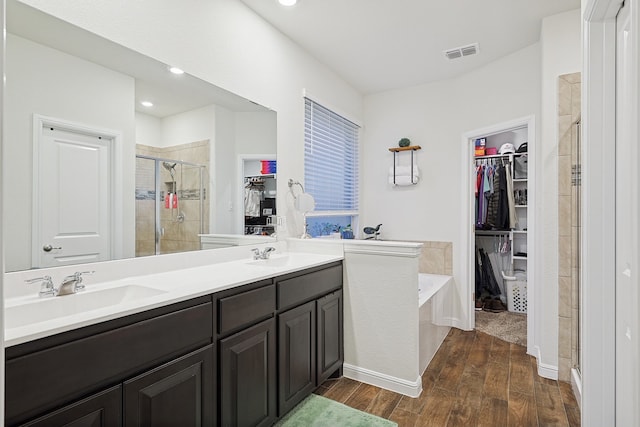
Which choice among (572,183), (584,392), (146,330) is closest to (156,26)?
(146,330)

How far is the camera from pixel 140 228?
1.81m

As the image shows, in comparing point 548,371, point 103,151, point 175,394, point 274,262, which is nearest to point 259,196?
point 274,262

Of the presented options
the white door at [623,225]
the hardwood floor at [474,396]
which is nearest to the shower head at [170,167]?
the hardwood floor at [474,396]

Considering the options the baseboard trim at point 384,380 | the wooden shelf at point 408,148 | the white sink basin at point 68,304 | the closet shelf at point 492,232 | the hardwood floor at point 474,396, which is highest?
the wooden shelf at point 408,148

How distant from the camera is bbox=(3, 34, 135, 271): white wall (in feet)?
4.34

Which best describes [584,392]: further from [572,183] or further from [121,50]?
[121,50]

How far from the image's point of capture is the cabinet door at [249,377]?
5.10 feet

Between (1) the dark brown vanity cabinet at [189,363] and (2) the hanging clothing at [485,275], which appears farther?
(2) the hanging clothing at [485,275]

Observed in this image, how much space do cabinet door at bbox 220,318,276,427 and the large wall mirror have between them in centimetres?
70

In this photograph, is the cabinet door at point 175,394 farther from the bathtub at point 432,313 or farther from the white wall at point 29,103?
the bathtub at point 432,313

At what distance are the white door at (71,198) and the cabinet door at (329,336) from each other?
132 cm

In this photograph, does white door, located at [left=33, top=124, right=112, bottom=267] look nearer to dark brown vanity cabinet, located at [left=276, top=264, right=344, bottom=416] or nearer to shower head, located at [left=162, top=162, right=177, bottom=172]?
shower head, located at [left=162, top=162, right=177, bottom=172]

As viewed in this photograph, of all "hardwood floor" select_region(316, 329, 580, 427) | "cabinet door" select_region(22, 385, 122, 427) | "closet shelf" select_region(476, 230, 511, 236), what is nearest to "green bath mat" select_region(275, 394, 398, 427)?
"hardwood floor" select_region(316, 329, 580, 427)

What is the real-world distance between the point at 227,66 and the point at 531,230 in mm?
2793
